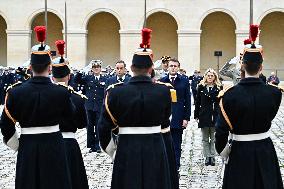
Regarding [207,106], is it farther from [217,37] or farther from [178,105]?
[217,37]

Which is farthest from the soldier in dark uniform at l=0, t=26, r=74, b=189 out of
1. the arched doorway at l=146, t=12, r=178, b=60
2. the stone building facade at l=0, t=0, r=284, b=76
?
the arched doorway at l=146, t=12, r=178, b=60

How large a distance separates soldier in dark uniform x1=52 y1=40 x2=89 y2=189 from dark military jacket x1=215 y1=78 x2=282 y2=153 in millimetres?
2025

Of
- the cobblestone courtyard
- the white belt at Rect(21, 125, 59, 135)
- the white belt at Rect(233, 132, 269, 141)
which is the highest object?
the white belt at Rect(21, 125, 59, 135)

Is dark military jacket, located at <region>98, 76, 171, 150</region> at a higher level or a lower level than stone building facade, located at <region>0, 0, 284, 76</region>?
lower

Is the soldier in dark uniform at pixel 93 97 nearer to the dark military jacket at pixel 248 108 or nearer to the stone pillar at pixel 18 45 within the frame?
the dark military jacket at pixel 248 108

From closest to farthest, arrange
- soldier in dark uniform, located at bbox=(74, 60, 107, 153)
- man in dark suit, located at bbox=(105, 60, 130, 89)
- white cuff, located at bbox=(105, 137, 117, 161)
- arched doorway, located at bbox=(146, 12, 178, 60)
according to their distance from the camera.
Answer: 1. white cuff, located at bbox=(105, 137, 117, 161)
2. man in dark suit, located at bbox=(105, 60, 130, 89)
3. soldier in dark uniform, located at bbox=(74, 60, 107, 153)
4. arched doorway, located at bbox=(146, 12, 178, 60)

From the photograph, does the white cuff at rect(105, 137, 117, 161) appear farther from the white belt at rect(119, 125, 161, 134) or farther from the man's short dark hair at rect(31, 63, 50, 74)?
the man's short dark hair at rect(31, 63, 50, 74)

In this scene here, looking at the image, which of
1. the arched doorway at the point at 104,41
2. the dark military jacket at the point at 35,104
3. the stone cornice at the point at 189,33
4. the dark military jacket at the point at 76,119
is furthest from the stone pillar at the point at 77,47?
the dark military jacket at the point at 35,104

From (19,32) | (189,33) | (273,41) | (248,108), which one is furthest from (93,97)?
(273,41)

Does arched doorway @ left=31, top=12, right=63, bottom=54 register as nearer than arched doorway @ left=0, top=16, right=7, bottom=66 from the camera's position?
Yes

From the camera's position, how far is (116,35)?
154 ft

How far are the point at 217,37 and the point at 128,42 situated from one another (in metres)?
7.74

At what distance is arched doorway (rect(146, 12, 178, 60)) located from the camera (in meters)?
46.2

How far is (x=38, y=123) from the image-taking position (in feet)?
20.7
